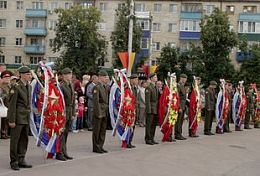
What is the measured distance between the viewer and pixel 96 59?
5838cm

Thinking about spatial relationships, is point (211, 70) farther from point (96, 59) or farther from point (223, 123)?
point (223, 123)

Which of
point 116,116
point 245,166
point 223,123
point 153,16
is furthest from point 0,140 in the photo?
point 153,16

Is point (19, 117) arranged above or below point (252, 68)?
below

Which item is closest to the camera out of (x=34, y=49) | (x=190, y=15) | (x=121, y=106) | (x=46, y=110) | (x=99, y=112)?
(x=46, y=110)

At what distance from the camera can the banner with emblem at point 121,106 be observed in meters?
13.1

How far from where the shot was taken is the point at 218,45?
140ft

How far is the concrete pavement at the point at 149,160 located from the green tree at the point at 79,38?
40419 millimetres

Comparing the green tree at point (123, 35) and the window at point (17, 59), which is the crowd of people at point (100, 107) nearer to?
the green tree at point (123, 35)

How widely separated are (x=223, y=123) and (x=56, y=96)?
1005 centimetres

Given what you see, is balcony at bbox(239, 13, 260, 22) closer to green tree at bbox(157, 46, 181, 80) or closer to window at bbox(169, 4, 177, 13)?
window at bbox(169, 4, 177, 13)

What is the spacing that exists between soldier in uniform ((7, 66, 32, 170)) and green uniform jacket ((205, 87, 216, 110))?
9470mm

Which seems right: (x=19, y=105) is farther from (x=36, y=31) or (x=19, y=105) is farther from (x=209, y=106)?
(x=36, y=31)

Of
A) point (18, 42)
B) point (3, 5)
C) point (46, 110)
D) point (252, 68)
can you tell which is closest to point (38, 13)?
point (18, 42)

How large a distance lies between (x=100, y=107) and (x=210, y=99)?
23.3 ft
